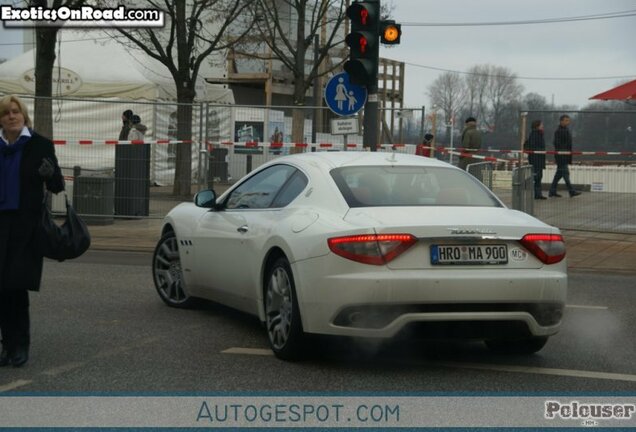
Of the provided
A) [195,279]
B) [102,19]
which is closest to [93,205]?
[102,19]

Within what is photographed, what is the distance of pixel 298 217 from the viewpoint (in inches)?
288

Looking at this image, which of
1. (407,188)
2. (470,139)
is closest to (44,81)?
(470,139)

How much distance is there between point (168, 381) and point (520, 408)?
1.98m

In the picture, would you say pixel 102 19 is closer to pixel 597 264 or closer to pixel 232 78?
pixel 597 264

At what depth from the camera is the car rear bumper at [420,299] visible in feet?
21.6

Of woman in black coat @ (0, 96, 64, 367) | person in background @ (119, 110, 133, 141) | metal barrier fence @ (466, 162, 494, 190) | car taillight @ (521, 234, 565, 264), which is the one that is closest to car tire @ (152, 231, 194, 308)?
woman in black coat @ (0, 96, 64, 367)

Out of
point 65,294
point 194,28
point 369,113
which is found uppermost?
point 194,28

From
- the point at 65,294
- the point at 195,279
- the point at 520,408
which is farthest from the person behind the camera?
the point at 65,294

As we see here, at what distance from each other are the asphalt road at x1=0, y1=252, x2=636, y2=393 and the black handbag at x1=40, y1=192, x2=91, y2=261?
0.68 metres

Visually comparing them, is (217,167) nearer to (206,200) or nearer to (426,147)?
(426,147)

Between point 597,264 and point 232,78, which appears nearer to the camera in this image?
point 597,264

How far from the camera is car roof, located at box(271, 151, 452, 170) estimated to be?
7.81 meters

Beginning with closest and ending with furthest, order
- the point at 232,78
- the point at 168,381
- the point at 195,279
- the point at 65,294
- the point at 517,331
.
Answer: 1. the point at 168,381
2. the point at 517,331
3. the point at 195,279
4. the point at 65,294
5. the point at 232,78

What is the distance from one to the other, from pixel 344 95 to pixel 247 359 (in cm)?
957
